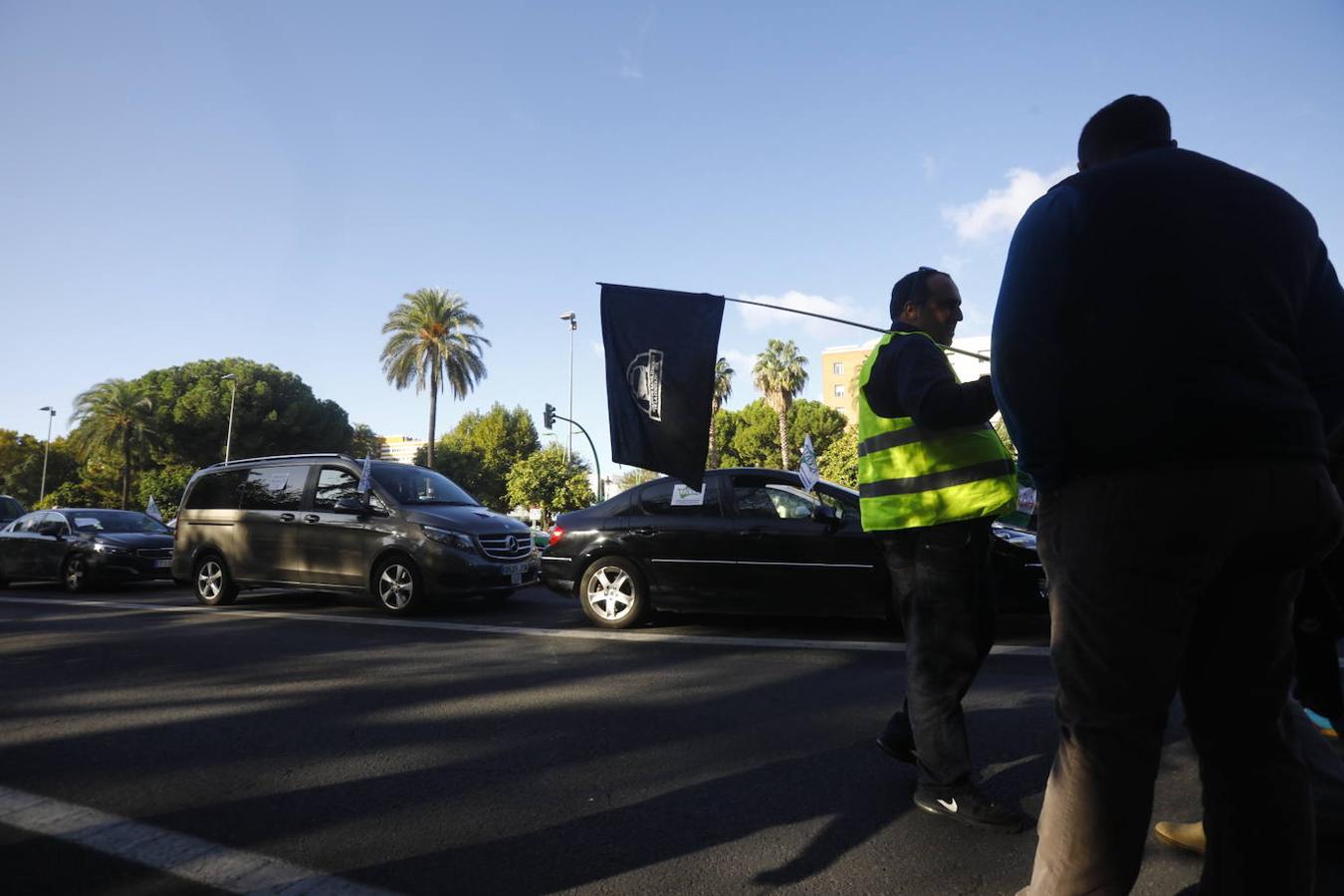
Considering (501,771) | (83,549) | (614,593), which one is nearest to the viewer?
(501,771)

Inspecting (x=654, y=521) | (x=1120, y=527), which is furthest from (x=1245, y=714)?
(x=654, y=521)

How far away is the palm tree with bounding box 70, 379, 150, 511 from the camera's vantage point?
4772 centimetres

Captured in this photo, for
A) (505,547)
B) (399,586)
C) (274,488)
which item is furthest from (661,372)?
(274,488)

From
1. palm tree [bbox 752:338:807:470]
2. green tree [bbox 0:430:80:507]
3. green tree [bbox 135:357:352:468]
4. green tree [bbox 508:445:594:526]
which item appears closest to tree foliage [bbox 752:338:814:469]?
palm tree [bbox 752:338:807:470]

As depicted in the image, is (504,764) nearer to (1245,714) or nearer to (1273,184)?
(1245,714)

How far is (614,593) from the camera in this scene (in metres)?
7.44

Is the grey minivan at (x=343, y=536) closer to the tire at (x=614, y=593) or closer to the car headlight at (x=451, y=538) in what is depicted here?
the car headlight at (x=451, y=538)

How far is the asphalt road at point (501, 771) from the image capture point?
2.39 m

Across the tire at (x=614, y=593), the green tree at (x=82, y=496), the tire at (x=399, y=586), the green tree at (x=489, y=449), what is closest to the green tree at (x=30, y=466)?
the green tree at (x=82, y=496)

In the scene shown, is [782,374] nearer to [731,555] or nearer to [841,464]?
[841,464]

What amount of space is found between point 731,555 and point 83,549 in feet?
33.7

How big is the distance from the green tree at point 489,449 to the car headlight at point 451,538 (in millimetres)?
53838

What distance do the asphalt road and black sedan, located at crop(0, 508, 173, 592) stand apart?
6.57 meters

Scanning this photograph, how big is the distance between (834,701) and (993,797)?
1552 millimetres
